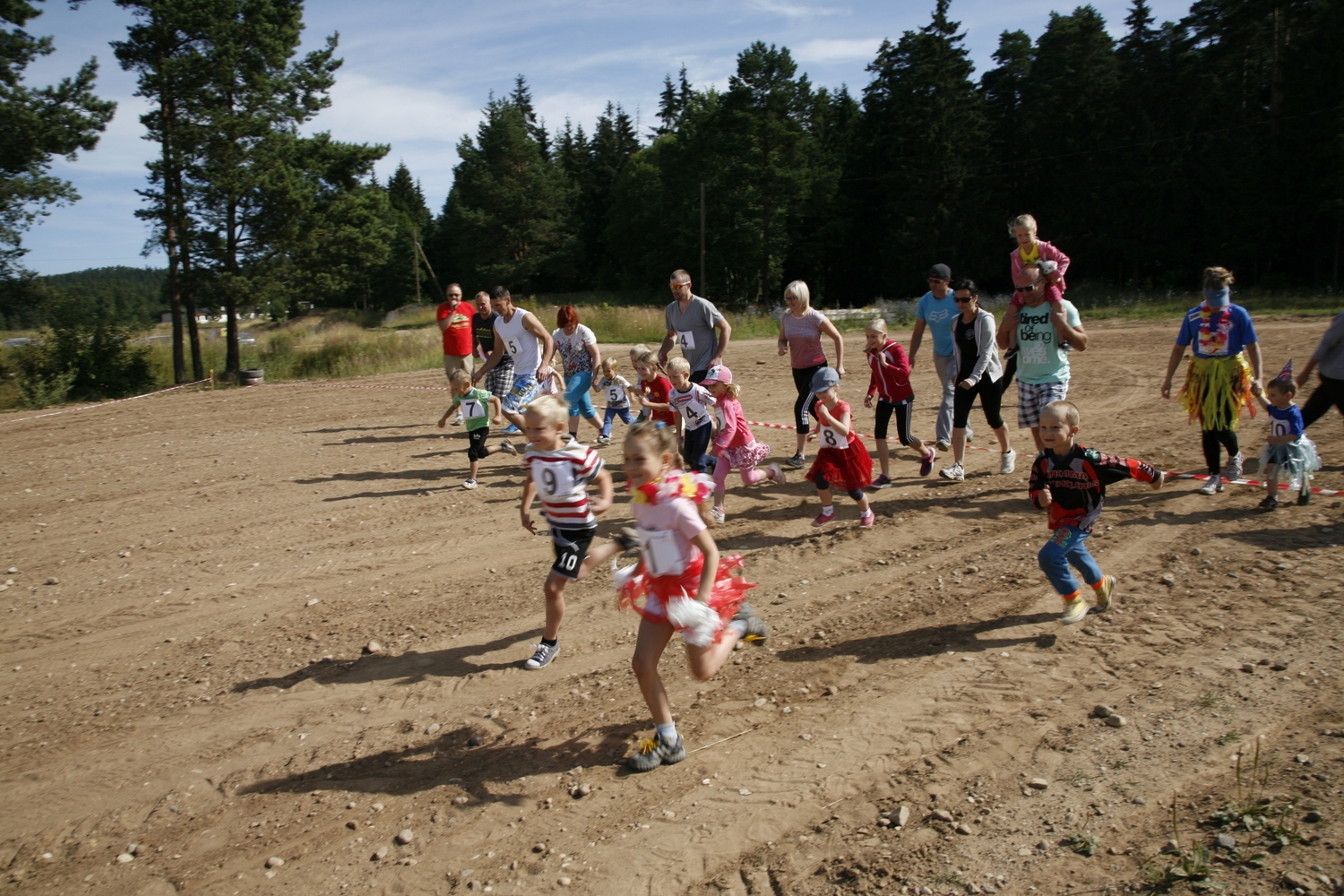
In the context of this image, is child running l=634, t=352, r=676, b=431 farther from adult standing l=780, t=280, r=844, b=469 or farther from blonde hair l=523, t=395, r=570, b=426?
blonde hair l=523, t=395, r=570, b=426

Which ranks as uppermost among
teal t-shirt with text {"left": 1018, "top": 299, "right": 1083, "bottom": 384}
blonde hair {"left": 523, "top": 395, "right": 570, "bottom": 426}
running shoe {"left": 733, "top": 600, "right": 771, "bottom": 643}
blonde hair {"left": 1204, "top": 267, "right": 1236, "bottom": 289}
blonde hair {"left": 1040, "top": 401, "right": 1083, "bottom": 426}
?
blonde hair {"left": 1204, "top": 267, "right": 1236, "bottom": 289}

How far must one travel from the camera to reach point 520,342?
10883 mm

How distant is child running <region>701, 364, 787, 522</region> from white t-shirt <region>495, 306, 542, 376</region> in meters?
3.15

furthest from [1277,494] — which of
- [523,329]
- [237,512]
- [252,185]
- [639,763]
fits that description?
[252,185]

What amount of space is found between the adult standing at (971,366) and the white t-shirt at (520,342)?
16.4ft

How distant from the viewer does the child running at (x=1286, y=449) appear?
7418mm

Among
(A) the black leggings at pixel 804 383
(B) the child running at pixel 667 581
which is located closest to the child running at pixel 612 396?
(A) the black leggings at pixel 804 383

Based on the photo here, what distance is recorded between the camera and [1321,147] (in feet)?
119

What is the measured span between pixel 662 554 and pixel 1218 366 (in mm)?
6238

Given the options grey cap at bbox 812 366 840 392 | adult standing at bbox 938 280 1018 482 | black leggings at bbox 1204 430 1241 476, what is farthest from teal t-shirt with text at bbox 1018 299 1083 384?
grey cap at bbox 812 366 840 392

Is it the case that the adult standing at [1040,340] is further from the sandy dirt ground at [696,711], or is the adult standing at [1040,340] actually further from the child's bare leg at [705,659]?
the child's bare leg at [705,659]

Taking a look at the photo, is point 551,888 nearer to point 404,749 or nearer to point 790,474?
point 404,749

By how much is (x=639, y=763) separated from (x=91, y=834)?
110 inches

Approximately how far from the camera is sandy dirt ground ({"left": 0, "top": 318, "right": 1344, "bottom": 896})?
12.5 ft
